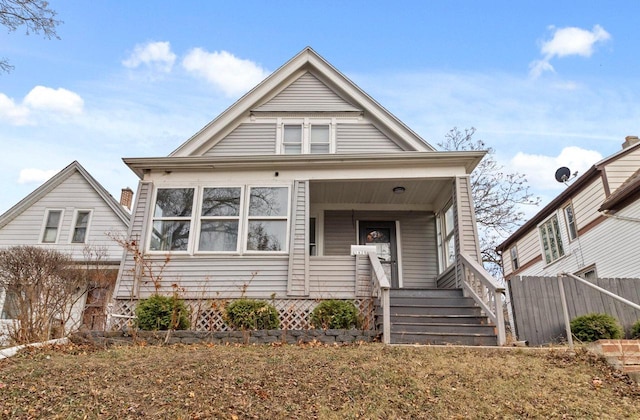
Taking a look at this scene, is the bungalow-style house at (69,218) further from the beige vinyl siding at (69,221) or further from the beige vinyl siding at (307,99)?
the beige vinyl siding at (307,99)

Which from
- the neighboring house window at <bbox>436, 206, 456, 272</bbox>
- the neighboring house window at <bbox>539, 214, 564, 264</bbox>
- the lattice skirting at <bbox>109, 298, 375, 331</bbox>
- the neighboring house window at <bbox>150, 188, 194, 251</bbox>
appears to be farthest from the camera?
the neighboring house window at <bbox>539, 214, 564, 264</bbox>

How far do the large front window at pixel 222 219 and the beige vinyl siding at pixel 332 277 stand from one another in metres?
0.87

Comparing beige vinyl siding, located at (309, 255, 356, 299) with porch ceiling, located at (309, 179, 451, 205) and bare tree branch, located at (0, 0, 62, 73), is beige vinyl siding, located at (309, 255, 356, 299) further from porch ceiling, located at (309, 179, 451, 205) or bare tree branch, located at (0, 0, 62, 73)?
bare tree branch, located at (0, 0, 62, 73)

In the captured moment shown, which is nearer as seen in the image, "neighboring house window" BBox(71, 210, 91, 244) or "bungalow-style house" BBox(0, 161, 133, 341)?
"bungalow-style house" BBox(0, 161, 133, 341)

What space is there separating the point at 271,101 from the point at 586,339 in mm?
9047

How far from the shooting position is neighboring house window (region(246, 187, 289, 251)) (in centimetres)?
968

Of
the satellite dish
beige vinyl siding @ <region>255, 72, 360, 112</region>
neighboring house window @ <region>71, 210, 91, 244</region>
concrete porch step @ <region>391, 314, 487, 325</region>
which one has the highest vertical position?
beige vinyl siding @ <region>255, 72, 360, 112</region>

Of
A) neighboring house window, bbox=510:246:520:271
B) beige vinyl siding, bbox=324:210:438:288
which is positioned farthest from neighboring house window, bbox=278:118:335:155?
neighboring house window, bbox=510:246:520:271

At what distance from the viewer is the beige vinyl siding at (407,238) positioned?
11.7 metres

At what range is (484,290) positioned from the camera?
26.8 ft

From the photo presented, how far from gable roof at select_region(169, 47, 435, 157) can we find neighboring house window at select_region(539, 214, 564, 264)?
25.1 feet

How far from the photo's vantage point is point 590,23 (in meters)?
13.8

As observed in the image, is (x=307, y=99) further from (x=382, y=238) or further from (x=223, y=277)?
(x=223, y=277)

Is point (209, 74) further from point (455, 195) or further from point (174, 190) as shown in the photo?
point (455, 195)
